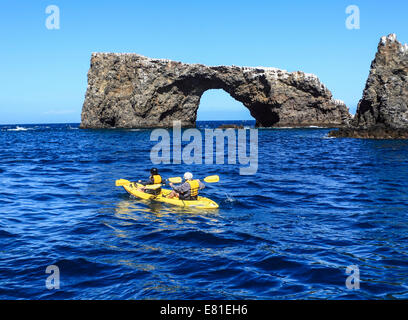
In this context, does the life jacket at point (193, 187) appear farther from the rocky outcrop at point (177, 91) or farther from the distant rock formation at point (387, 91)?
the rocky outcrop at point (177, 91)

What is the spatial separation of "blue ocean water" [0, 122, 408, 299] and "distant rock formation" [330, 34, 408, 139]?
32001mm

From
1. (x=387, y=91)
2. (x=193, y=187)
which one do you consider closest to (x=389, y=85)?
(x=387, y=91)

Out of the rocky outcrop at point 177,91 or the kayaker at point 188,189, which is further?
the rocky outcrop at point 177,91

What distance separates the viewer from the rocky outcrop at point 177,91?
76.0m

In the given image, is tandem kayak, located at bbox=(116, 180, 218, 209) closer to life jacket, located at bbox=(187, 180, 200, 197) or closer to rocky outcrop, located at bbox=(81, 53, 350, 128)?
life jacket, located at bbox=(187, 180, 200, 197)

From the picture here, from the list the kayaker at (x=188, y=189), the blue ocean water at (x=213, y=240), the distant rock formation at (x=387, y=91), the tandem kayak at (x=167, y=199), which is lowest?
the blue ocean water at (x=213, y=240)

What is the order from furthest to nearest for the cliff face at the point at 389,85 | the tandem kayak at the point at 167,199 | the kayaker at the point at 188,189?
the cliff face at the point at 389,85
the kayaker at the point at 188,189
the tandem kayak at the point at 167,199

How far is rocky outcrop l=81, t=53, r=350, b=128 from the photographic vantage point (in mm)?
76000

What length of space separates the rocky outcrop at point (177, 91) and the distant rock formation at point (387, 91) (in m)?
24.3

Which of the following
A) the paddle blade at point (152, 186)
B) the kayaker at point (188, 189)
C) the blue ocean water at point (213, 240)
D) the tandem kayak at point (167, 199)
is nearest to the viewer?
the blue ocean water at point (213, 240)

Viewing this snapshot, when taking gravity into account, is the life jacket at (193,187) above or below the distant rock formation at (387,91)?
below

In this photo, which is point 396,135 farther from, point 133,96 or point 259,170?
point 133,96

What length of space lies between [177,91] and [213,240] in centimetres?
7102

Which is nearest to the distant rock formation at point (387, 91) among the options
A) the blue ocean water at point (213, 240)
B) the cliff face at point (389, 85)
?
the cliff face at point (389, 85)
